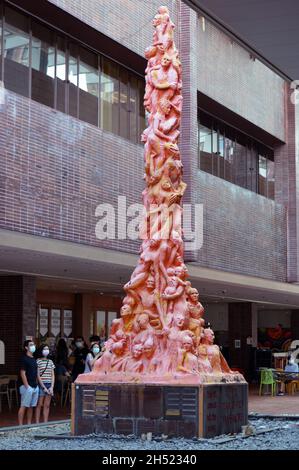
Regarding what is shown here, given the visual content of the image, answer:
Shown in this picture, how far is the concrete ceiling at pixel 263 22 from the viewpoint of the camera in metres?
11.1

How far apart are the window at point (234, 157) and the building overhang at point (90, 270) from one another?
10.9 ft

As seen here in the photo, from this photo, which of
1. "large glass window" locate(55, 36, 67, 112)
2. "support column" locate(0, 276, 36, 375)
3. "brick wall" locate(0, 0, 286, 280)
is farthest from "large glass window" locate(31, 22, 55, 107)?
"support column" locate(0, 276, 36, 375)

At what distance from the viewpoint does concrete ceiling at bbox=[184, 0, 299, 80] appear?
11.1m

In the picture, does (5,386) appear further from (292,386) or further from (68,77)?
(292,386)

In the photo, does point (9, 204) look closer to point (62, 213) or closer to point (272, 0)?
point (62, 213)

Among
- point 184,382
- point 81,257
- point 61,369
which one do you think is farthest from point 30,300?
point 184,382

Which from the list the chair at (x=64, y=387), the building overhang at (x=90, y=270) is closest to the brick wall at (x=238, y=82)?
the building overhang at (x=90, y=270)

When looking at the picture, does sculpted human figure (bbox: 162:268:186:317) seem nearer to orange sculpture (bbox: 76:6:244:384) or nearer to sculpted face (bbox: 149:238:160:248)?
orange sculpture (bbox: 76:6:244:384)

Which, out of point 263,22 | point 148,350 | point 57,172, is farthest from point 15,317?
point 263,22

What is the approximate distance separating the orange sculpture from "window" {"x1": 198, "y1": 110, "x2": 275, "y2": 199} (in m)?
11.5

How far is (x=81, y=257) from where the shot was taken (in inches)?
787

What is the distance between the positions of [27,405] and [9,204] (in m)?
3.85

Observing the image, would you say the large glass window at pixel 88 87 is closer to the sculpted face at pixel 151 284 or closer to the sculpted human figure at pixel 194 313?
the sculpted face at pixel 151 284

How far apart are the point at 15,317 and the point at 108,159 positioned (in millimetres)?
4856
